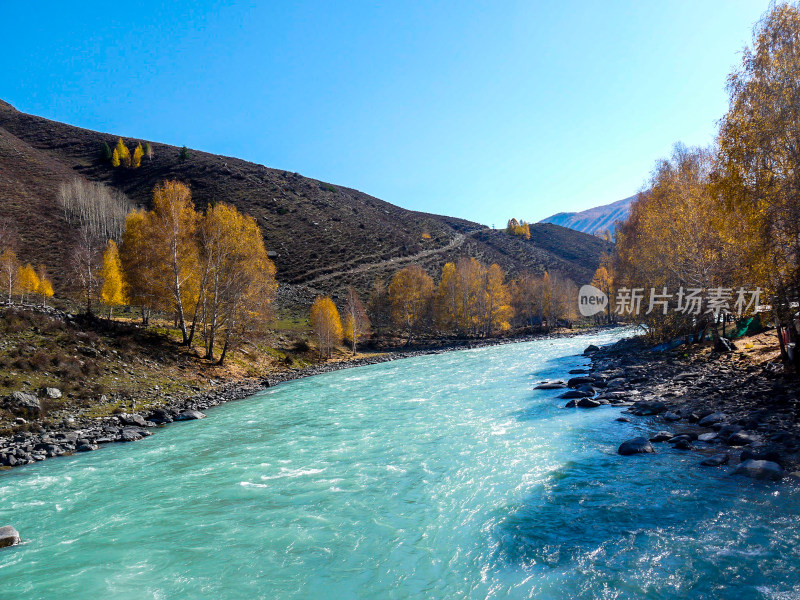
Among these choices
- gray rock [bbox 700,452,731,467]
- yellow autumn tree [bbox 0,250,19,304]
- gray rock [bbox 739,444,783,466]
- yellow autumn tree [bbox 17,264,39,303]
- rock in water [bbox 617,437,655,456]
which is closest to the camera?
gray rock [bbox 739,444,783,466]

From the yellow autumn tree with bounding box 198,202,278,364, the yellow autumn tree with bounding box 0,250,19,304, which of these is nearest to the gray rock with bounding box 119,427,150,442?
the yellow autumn tree with bounding box 198,202,278,364

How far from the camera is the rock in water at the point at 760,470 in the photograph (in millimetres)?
7504

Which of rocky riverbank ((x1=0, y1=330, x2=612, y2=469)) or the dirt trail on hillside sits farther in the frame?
the dirt trail on hillside

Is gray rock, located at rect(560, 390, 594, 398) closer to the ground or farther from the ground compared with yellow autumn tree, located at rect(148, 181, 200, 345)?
closer to the ground

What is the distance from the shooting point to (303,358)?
135ft

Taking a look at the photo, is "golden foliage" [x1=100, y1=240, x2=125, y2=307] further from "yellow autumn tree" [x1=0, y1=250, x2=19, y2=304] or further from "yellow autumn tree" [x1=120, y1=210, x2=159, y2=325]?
"yellow autumn tree" [x1=120, y1=210, x2=159, y2=325]

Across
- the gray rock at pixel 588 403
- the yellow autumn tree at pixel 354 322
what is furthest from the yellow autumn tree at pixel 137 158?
the gray rock at pixel 588 403

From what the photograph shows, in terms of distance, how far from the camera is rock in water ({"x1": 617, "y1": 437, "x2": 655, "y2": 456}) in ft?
32.1

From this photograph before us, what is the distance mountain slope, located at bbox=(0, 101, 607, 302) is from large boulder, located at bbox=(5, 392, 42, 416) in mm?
60382

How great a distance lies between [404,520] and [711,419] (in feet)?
30.6

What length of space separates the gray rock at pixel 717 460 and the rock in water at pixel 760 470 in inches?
17.3

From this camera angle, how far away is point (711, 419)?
11164 mm

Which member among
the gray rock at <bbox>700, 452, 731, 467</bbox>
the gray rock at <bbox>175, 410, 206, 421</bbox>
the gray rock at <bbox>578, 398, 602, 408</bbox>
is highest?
the gray rock at <bbox>700, 452, 731, 467</bbox>

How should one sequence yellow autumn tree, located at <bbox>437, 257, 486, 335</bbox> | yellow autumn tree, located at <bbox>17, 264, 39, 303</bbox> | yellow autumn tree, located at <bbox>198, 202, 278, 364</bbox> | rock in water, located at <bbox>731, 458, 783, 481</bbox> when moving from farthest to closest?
yellow autumn tree, located at <bbox>437, 257, 486, 335</bbox> → yellow autumn tree, located at <bbox>17, 264, 39, 303</bbox> → yellow autumn tree, located at <bbox>198, 202, 278, 364</bbox> → rock in water, located at <bbox>731, 458, 783, 481</bbox>
